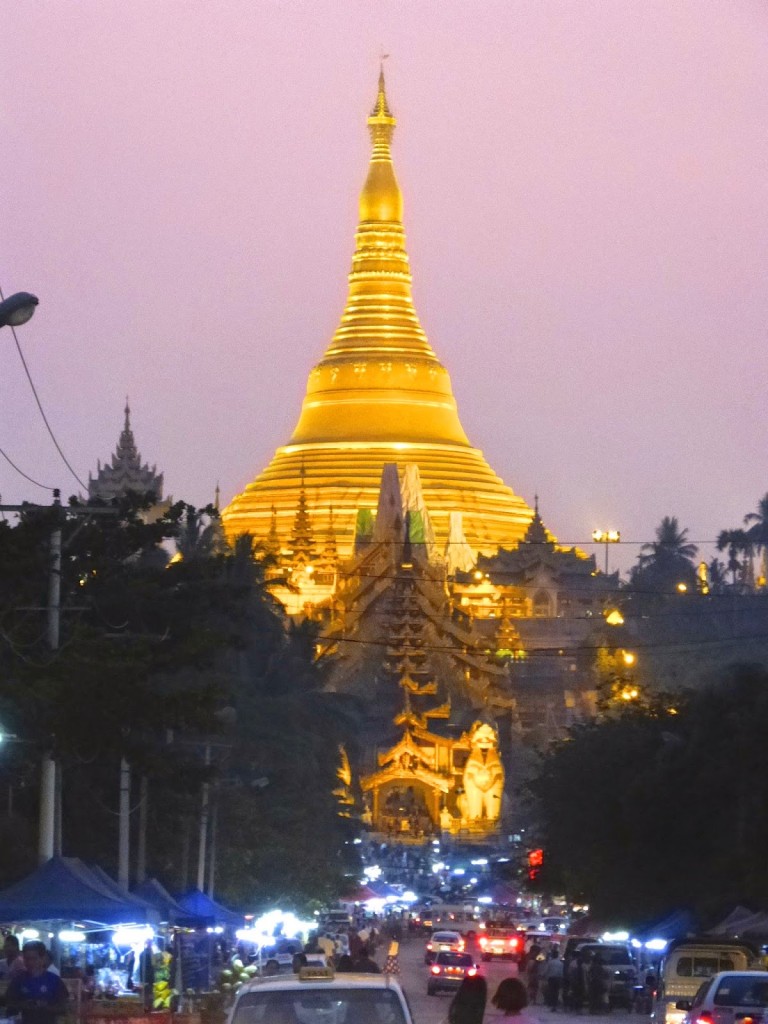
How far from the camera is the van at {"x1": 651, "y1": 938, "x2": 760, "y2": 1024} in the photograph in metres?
29.7

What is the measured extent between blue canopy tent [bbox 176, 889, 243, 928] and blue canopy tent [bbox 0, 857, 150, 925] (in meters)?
7.65

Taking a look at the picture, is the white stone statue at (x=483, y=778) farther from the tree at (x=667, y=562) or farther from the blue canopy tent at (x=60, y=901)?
the blue canopy tent at (x=60, y=901)

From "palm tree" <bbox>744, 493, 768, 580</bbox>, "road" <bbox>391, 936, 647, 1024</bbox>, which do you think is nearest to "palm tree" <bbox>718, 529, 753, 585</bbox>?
"palm tree" <bbox>744, 493, 768, 580</bbox>

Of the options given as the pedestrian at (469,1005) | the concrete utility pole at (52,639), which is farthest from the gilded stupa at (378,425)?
the pedestrian at (469,1005)

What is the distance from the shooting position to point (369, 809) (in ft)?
367

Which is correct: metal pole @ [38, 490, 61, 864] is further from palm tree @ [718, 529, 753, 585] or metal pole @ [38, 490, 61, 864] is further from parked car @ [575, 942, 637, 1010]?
palm tree @ [718, 529, 753, 585]

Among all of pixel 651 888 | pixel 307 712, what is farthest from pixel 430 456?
pixel 651 888

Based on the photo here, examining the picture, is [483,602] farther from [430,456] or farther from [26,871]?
[26,871]

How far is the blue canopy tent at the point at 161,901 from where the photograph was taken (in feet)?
113

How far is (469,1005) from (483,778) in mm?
92005

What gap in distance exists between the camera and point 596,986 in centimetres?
4006

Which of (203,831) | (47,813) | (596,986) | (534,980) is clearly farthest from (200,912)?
(534,980)

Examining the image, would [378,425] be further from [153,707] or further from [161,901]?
[153,707]

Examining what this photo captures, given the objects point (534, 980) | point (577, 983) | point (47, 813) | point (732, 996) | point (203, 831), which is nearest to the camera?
point (732, 996)
